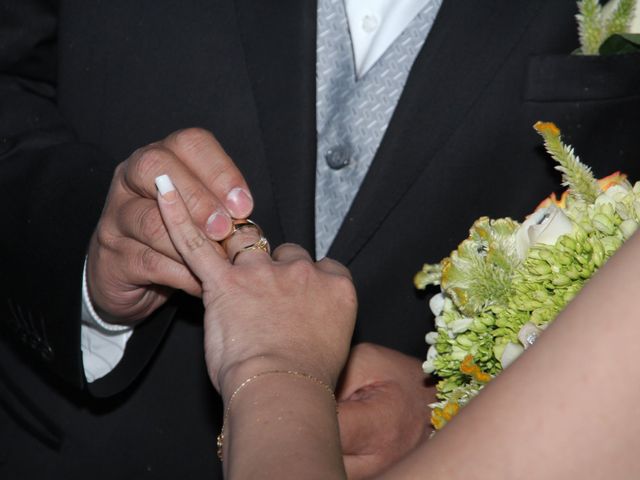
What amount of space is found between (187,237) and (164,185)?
9cm

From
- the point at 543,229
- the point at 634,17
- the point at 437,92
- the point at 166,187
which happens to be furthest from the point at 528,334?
the point at 634,17

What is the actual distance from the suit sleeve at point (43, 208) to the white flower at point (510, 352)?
77cm

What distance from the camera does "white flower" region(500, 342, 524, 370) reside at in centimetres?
119

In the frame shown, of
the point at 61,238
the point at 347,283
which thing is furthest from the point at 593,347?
the point at 61,238

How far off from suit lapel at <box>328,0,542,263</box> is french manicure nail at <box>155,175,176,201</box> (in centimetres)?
50

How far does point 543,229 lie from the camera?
1249mm

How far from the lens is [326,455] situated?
3.36 feet

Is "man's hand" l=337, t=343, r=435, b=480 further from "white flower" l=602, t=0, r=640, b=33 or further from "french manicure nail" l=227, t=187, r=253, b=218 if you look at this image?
"white flower" l=602, t=0, r=640, b=33

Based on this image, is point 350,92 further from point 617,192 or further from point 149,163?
point 617,192

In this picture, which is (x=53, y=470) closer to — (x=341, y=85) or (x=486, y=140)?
(x=341, y=85)

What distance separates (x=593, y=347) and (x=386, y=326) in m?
1.08

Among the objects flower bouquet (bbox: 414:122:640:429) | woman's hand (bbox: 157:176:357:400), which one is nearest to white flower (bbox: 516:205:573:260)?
flower bouquet (bbox: 414:122:640:429)

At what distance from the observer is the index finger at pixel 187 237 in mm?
1293

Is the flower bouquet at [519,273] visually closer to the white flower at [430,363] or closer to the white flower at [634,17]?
the white flower at [430,363]
